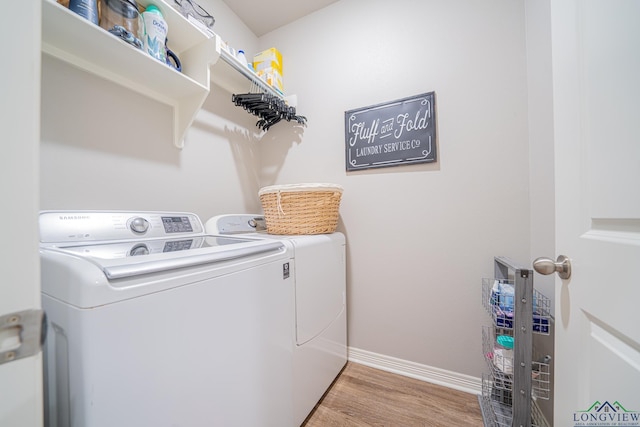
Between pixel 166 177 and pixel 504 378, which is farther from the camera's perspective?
pixel 166 177

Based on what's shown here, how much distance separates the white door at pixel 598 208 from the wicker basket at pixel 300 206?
926mm

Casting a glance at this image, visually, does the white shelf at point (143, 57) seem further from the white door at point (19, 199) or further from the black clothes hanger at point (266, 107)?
the white door at point (19, 199)

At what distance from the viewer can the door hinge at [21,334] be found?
→ 294 millimetres

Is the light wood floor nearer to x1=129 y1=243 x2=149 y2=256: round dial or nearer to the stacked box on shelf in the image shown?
x1=129 y1=243 x2=149 y2=256: round dial

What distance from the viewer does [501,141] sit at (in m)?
1.23

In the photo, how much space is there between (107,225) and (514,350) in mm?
1657

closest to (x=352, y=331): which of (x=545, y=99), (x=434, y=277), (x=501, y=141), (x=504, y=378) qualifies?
(x=434, y=277)

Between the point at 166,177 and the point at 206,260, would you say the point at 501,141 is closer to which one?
the point at 206,260

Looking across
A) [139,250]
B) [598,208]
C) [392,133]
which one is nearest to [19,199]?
[139,250]

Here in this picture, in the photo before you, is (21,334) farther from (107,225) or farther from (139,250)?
(107,225)

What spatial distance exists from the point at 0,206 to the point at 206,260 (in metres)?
0.38

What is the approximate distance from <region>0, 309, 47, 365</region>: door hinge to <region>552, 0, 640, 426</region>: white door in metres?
0.97

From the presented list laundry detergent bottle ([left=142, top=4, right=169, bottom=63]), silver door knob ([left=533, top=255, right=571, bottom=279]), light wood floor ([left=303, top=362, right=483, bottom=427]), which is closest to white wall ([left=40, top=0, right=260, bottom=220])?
laundry detergent bottle ([left=142, top=4, right=169, bottom=63])

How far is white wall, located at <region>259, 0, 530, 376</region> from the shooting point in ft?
4.00
